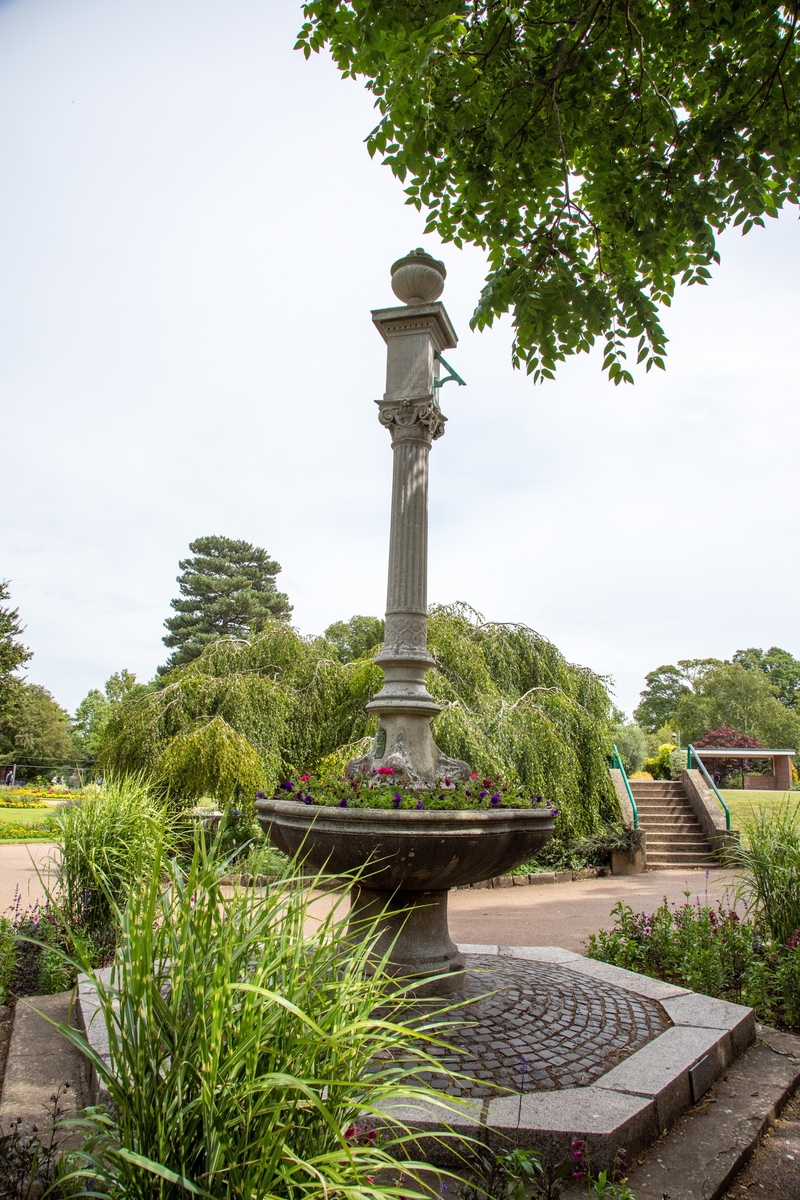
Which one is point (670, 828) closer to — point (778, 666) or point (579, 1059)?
point (579, 1059)

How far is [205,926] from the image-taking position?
171cm

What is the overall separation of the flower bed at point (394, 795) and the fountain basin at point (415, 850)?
23 cm

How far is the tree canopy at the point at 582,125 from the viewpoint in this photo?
3.59 meters

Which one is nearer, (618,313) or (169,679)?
(618,313)

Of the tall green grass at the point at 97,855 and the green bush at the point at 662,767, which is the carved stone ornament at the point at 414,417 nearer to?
the tall green grass at the point at 97,855

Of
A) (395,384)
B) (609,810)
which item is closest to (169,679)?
(609,810)

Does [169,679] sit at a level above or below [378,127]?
below

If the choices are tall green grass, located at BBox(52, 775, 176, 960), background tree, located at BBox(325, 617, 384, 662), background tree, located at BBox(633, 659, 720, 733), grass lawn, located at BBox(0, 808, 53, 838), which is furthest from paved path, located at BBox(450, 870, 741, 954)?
background tree, located at BBox(633, 659, 720, 733)

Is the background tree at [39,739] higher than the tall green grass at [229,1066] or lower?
higher

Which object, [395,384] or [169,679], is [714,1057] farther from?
[169,679]

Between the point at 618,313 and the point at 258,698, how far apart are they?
316 inches

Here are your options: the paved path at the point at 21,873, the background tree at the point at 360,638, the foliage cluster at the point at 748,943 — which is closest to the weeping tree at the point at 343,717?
the paved path at the point at 21,873

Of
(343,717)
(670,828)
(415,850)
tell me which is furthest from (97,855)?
(670,828)

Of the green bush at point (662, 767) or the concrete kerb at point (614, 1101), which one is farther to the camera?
the green bush at point (662, 767)
